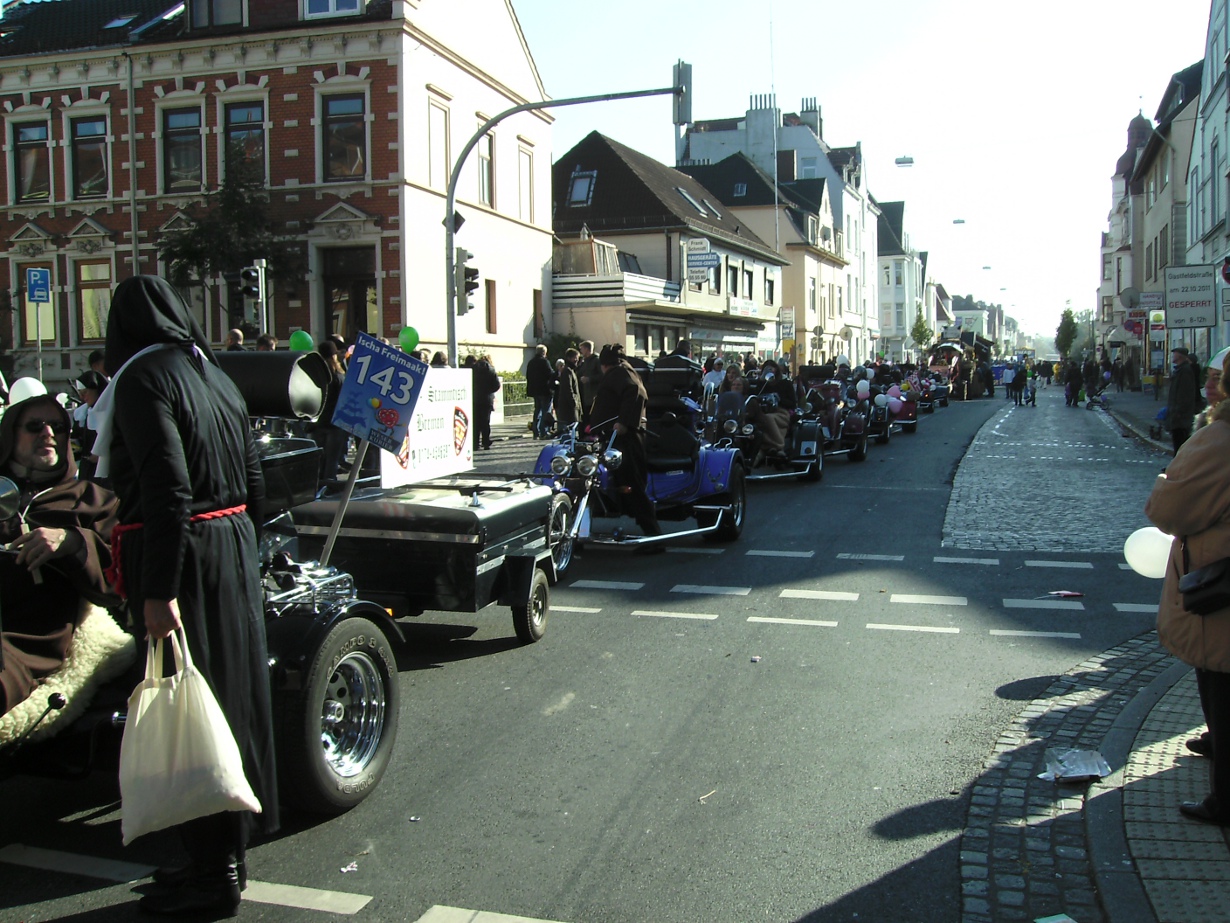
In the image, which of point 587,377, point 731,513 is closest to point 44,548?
point 731,513

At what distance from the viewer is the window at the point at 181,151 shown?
30.4m

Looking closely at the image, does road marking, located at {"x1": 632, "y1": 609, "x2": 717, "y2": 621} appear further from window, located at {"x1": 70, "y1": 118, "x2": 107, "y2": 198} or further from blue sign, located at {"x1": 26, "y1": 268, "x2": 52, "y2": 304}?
window, located at {"x1": 70, "y1": 118, "x2": 107, "y2": 198}

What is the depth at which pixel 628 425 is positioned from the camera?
9914 millimetres

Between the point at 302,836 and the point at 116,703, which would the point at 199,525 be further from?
the point at 302,836

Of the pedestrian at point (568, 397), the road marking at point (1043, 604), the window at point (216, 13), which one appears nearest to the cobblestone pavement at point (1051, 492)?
the road marking at point (1043, 604)

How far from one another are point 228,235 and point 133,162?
5.67 m

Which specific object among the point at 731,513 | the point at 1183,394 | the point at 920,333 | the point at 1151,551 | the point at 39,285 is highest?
the point at 920,333

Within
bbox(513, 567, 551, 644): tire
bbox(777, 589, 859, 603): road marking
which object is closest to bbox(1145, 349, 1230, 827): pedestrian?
bbox(513, 567, 551, 644): tire

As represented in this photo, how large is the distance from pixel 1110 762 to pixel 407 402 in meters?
3.47

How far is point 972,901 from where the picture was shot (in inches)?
142

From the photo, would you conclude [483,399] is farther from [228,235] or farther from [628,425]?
[628,425]

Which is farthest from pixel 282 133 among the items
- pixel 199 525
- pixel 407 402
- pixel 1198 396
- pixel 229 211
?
pixel 199 525

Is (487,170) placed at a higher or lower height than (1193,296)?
higher

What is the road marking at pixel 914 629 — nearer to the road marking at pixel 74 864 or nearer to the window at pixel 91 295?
the road marking at pixel 74 864
